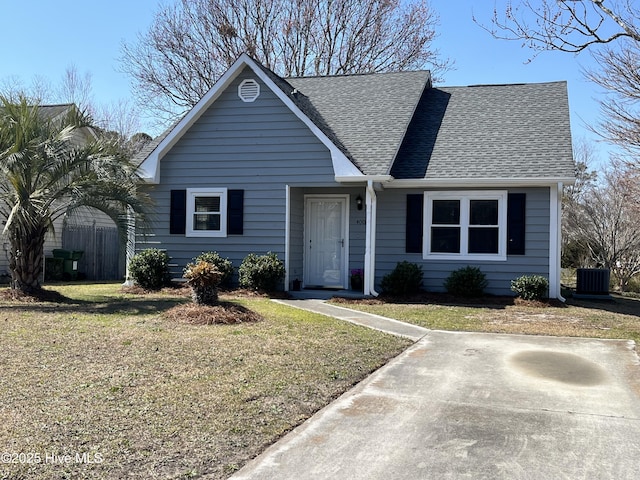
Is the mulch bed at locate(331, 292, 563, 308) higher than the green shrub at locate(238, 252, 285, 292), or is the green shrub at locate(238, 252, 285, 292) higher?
the green shrub at locate(238, 252, 285, 292)

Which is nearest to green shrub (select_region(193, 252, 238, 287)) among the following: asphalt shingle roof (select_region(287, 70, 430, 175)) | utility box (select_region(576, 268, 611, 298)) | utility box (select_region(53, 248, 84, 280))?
asphalt shingle roof (select_region(287, 70, 430, 175))

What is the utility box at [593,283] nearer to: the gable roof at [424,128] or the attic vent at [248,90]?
the gable roof at [424,128]

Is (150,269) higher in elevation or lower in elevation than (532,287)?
higher

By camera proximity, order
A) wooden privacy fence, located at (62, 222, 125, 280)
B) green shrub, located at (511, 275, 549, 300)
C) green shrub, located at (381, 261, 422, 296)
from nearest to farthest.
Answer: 1. green shrub, located at (511, 275, 549, 300)
2. green shrub, located at (381, 261, 422, 296)
3. wooden privacy fence, located at (62, 222, 125, 280)

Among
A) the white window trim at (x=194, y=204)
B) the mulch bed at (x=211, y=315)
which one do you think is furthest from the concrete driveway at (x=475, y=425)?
the white window trim at (x=194, y=204)

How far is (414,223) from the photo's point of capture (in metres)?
13.7

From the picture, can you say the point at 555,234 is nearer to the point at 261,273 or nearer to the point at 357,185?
the point at 357,185

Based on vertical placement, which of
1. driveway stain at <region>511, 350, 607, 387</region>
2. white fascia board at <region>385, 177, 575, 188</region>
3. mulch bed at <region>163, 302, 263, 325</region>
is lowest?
driveway stain at <region>511, 350, 607, 387</region>

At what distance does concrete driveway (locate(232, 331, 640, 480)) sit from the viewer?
388 cm

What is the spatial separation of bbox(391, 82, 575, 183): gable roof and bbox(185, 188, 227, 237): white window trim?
4.18m

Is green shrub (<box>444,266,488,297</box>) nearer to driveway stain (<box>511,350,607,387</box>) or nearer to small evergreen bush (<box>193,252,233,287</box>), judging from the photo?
small evergreen bush (<box>193,252,233,287</box>)

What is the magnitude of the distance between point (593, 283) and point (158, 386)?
12199 millimetres

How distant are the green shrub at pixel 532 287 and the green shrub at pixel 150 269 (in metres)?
8.07

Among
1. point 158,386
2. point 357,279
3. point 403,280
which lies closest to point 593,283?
point 403,280
